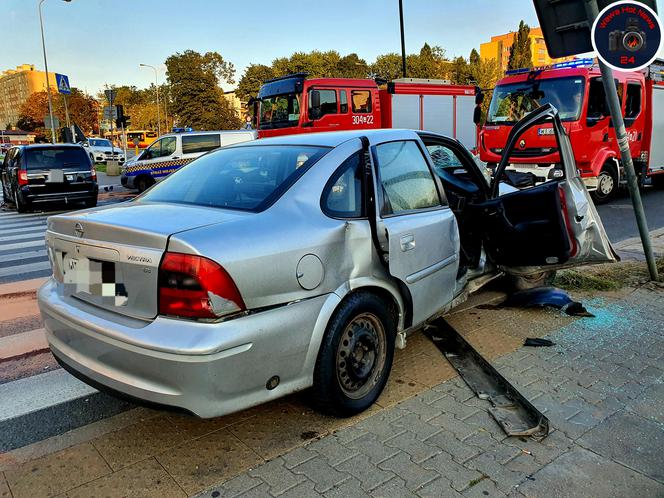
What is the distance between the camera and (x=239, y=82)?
6359cm

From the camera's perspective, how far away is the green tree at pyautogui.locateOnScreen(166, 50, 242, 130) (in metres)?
59.7

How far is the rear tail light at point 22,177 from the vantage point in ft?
41.4

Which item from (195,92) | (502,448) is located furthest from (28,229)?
(195,92)

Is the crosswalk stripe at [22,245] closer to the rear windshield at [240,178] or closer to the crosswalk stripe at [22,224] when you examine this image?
the crosswalk stripe at [22,224]

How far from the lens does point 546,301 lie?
194 inches

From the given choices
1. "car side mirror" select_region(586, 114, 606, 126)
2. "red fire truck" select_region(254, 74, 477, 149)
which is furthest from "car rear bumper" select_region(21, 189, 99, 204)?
"car side mirror" select_region(586, 114, 606, 126)

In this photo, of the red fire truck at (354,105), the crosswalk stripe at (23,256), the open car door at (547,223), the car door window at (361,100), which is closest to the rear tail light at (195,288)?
the open car door at (547,223)

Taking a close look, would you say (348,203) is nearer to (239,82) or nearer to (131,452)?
(131,452)

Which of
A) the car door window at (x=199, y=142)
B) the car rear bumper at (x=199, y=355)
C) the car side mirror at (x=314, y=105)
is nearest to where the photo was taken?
the car rear bumper at (x=199, y=355)

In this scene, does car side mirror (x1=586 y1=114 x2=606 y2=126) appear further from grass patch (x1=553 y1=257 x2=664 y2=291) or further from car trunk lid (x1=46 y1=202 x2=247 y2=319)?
car trunk lid (x1=46 y1=202 x2=247 y2=319)

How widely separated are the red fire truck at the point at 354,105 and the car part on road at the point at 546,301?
11392mm

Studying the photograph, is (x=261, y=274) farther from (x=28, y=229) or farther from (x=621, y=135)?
(x=28, y=229)

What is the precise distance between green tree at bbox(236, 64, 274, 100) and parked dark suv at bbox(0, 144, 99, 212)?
49.3 m

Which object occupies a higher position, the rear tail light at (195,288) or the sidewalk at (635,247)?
the rear tail light at (195,288)
